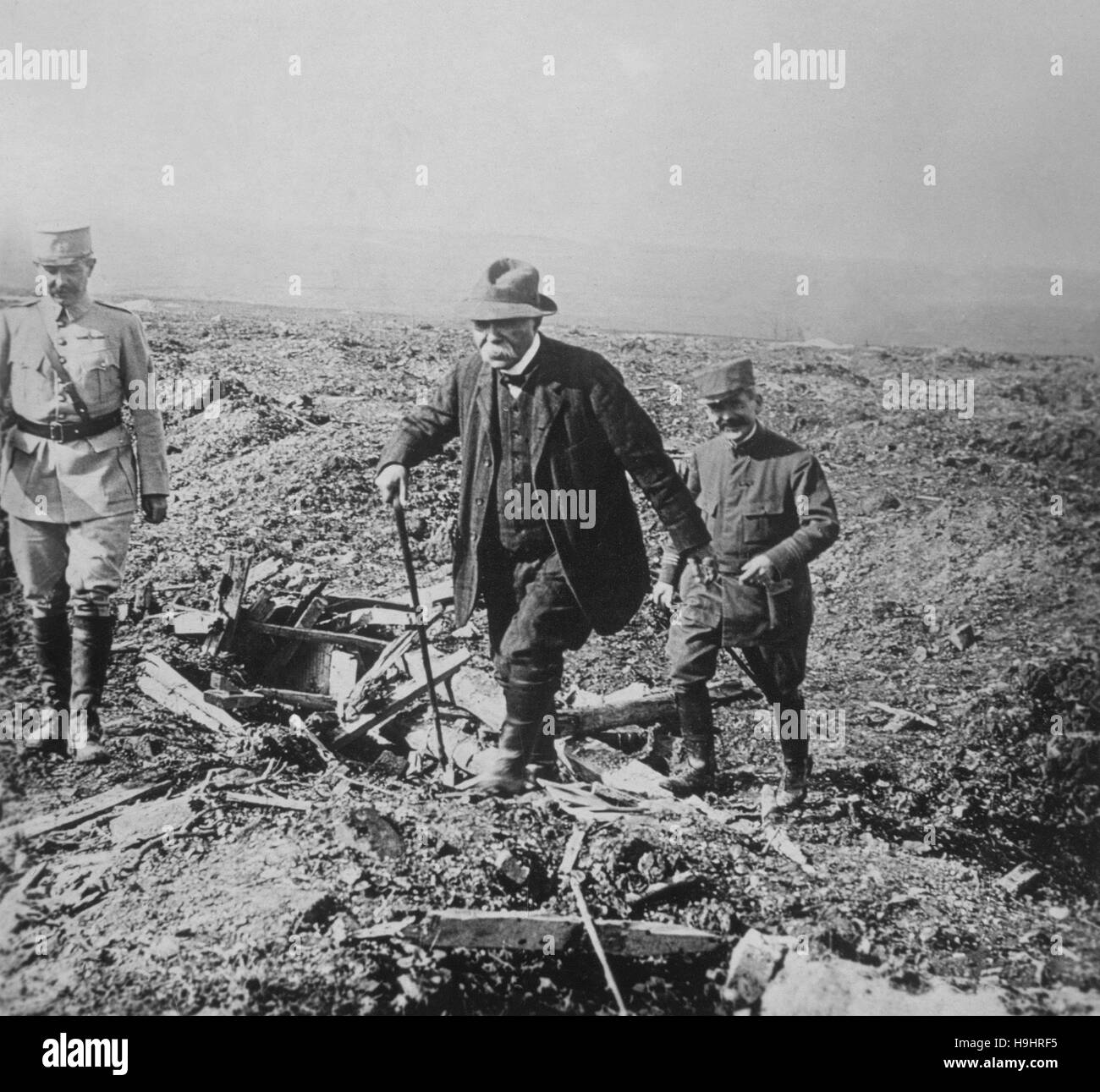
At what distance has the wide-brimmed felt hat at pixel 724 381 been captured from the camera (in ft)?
13.2

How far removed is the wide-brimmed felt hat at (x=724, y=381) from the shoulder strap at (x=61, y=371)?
2.41 m

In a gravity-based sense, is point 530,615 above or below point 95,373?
below

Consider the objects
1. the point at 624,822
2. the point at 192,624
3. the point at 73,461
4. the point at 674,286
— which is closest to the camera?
the point at 624,822

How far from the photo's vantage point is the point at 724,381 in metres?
4.01

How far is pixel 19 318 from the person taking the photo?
4062 mm

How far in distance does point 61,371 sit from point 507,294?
69.2 inches

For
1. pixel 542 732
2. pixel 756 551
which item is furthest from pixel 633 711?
pixel 756 551

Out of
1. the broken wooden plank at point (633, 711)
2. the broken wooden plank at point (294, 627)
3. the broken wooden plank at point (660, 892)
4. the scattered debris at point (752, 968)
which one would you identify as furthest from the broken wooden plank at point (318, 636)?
the scattered debris at point (752, 968)

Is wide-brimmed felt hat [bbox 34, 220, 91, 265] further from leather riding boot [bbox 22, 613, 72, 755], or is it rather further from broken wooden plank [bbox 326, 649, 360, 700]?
broken wooden plank [bbox 326, 649, 360, 700]

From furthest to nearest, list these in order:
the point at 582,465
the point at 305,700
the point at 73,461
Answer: the point at 305,700
the point at 73,461
the point at 582,465

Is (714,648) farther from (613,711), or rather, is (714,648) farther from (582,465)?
(582,465)

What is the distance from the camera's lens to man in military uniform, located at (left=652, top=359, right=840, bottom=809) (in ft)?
12.9

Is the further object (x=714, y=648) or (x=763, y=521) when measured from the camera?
(x=714, y=648)

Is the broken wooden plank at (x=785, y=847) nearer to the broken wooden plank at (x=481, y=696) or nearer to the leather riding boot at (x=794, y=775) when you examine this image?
the leather riding boot at (x=794, y=775)
